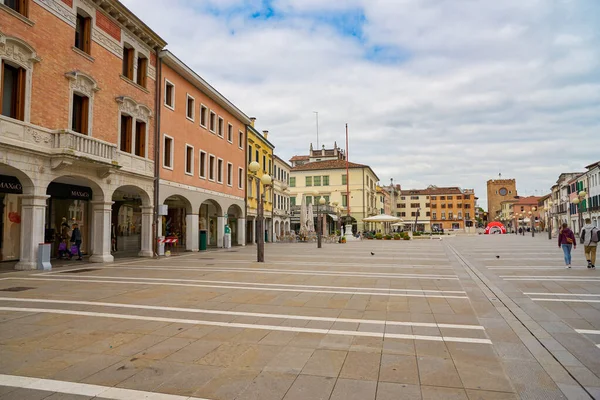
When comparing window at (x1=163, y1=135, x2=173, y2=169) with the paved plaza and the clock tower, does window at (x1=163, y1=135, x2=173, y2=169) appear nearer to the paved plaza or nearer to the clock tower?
the paved plaza

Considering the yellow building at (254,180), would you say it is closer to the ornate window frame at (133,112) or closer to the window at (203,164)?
the window at (203,164)

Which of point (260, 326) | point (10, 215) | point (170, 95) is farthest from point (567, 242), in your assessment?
point (10, 215)

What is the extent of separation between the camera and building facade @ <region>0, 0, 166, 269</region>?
1397 cm

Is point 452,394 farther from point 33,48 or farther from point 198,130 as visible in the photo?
point 198,130

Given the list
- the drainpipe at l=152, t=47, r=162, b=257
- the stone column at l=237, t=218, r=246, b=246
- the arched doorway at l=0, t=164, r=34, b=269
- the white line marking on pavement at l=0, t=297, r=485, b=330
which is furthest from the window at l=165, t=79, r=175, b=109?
the white line marking on pavement at l=0, t=297, r=485, b=330

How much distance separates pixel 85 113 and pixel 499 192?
497ft

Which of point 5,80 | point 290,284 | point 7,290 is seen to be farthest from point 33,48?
point 290,284

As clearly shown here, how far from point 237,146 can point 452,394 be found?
30.6 meters

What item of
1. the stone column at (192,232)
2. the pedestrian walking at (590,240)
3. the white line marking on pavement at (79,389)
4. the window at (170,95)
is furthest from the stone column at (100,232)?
the pedestrian walking at (590,240)

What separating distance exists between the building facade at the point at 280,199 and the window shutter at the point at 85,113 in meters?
26.9

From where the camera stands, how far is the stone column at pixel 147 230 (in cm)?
2108

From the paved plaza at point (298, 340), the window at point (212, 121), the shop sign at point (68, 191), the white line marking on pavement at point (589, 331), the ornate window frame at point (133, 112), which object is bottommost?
the white line marking on pavement at point (589, 331)

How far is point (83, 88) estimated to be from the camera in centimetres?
1673

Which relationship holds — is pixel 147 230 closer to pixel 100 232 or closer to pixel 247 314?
pixel 100 232
